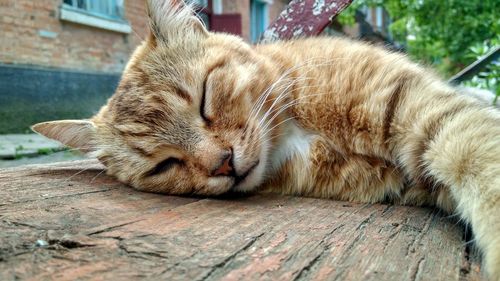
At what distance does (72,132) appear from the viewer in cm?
222

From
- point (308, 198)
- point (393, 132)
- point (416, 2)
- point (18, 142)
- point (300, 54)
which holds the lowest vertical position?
point (18, 142)

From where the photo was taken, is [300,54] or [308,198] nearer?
[308,198]

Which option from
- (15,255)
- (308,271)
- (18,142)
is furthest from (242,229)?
(18,142)

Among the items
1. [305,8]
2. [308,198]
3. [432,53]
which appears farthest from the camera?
[432,53]

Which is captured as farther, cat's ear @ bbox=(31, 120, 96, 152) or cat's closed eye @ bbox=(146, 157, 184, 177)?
cat's ear @ bbox=(31, 120, 96, 152)

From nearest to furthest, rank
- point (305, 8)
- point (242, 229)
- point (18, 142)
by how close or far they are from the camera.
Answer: point (242, 229) < point (305, 8) < point (18, 142)

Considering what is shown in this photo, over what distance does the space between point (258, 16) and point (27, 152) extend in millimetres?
10121

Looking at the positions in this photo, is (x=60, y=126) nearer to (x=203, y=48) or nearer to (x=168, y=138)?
(x=168, y=138)

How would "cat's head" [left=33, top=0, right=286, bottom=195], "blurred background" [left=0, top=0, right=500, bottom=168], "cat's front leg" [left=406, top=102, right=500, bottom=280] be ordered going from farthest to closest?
1. "blurred background" [left=0, top=0, right=500, bottom=168]
2. "cat's head" [left=33, top=0, right=286, bottom=195]
3. "cat's front leg" [left=406, top=102, right=500, bottom=280]

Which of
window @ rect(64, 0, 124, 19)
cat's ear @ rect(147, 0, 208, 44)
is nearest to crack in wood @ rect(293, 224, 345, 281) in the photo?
cat's ear @ rect(147, 0, 208, 44)

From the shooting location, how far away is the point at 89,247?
1024 mm

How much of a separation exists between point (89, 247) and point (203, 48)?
135 centimetres

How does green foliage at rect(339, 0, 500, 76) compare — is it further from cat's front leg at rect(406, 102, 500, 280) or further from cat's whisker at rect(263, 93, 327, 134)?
cat's front leg at rect(406, 102, 500, 280)

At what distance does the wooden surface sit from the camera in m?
0.94
